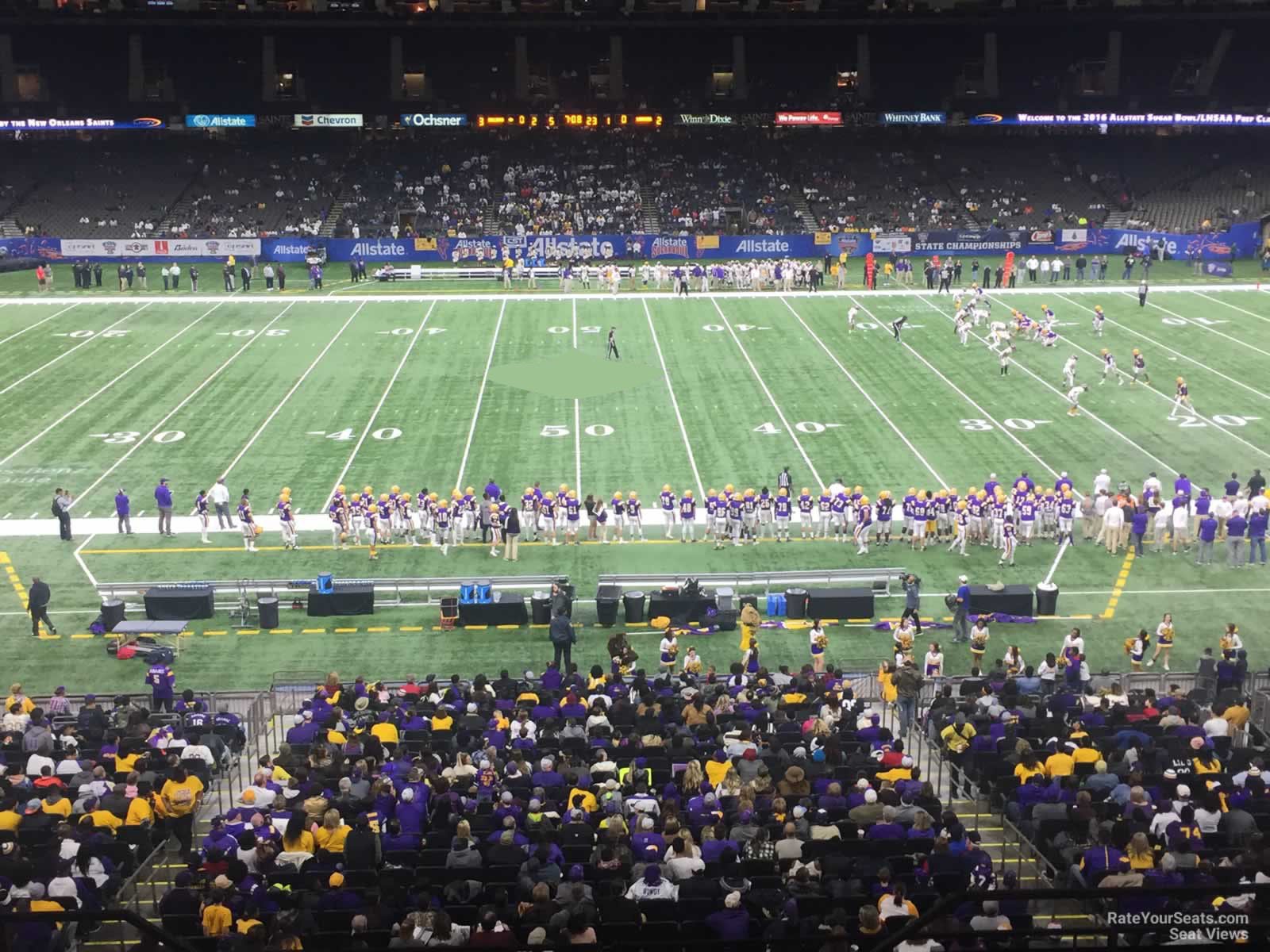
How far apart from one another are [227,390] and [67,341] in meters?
9.24

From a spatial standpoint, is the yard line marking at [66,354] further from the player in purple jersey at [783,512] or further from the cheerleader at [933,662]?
the cheerleader at [933,662]

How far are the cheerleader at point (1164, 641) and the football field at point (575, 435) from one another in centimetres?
44

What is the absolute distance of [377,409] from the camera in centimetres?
3781

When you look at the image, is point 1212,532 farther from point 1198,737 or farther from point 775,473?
point 1198,737

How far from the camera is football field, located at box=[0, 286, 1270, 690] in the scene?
2455 centimetres

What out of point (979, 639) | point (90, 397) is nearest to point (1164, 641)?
point (979, 639)

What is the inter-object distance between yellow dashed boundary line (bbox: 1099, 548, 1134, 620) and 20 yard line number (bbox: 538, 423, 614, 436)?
1357 cm

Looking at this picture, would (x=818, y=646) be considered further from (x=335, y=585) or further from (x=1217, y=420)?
(x=1217, y=420)

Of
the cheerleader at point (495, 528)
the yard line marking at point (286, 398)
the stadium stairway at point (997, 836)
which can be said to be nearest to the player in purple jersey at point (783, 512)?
the cheerleader at point (495, 528)

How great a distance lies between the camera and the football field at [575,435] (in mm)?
24547

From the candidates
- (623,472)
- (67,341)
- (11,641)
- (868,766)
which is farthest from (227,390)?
(868,766)

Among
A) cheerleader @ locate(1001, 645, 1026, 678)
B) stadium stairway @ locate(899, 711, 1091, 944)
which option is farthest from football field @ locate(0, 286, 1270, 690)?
stadium stairway @ locate(899, 711, 1091, 944)

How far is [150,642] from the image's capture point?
23.7 meters

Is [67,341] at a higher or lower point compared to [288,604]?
higher
